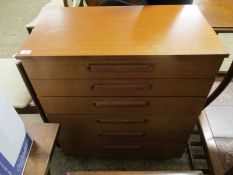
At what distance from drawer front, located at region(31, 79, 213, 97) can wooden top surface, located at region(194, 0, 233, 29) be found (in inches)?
18.7

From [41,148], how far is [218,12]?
3.81 feet

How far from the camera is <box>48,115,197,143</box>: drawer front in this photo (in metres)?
0.90

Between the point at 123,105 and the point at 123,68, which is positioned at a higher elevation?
the point at 123,68

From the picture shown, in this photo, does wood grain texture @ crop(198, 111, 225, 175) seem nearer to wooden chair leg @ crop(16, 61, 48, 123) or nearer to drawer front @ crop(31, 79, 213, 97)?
drawer front @ crop(31, 79, 213, 97)

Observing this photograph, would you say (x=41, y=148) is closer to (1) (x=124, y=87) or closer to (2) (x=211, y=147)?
(1) (x=124, y=87)

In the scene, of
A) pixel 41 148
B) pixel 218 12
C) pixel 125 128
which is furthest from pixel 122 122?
pixel 218 12

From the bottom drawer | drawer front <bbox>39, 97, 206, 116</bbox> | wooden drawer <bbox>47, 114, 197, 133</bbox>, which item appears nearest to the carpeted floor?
the bottom drawer

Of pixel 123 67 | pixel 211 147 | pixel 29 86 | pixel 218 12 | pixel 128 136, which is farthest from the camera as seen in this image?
pixel 218 12

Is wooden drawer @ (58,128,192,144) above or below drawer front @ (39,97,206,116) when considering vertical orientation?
below

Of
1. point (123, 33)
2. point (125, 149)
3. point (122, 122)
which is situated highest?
point (123, 33)

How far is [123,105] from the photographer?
0.83 m

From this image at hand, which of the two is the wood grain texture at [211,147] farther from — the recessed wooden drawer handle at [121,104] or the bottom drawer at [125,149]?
the recessed wooden drawer handle at [121,104]

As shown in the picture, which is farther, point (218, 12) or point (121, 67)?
point (218, 12)

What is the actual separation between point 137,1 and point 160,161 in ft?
3.02
